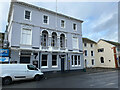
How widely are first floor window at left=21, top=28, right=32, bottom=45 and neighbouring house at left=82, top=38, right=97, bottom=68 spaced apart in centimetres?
1838

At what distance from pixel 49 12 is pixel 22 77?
40.9ft

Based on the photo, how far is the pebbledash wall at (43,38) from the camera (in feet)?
45.8

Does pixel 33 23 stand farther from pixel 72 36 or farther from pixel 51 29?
pixel 72 36

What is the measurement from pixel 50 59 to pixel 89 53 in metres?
17.2

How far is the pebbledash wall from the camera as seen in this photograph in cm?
1396

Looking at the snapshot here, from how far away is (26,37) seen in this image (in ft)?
48.4

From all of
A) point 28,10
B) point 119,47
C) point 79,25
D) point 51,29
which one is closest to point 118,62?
point 119,47

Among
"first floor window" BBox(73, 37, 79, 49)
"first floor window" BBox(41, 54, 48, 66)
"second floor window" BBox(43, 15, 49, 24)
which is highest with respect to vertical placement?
"second floor window" BBox(43, 15, 49, 24)

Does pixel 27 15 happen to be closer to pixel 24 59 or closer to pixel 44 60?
pixel 24 59

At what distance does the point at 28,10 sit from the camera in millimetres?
15250

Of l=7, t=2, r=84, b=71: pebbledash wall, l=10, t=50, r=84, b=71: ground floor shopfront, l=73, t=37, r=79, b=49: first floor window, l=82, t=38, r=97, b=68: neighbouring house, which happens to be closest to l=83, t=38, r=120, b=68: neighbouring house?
l=82, t=38, r=97, b=68: neighbouring house

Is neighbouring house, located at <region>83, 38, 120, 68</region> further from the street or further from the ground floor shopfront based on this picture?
the street

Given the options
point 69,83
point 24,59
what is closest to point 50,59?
point 24,59

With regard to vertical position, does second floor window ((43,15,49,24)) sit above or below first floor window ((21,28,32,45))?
above
